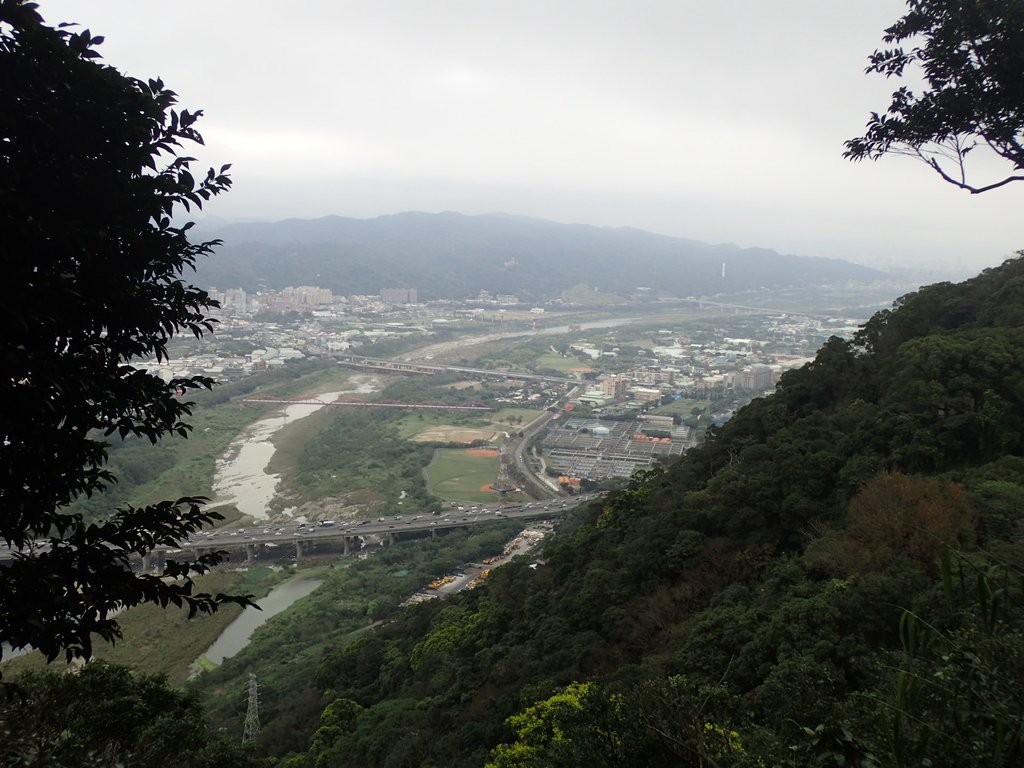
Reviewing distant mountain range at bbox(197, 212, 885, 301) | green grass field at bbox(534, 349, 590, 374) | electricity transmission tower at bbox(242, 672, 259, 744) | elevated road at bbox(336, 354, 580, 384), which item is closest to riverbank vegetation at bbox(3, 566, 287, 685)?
electricity transmission tower at bbox(242, 672, 259, 744)

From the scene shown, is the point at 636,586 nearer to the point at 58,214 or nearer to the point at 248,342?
the point at 58,214

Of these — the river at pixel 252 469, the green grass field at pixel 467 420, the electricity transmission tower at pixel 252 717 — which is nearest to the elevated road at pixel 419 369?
the green grass field at pixel 467 420

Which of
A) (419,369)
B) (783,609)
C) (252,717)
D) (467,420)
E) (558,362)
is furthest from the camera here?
(558,362)

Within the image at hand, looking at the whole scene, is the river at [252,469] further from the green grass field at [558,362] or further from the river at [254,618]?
the green grass field at [558,362]

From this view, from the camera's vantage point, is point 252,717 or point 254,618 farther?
point 254,618

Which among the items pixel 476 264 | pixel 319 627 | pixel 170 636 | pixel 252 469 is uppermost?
pixel 476 264

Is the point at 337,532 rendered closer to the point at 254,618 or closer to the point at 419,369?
the point at 254,618

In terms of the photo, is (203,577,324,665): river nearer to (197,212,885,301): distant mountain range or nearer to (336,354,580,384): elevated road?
(336,354,580,384): elevated road

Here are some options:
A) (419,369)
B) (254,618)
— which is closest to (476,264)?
(419,369)
